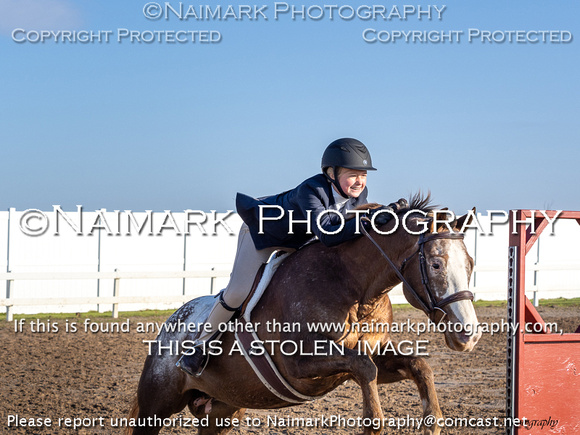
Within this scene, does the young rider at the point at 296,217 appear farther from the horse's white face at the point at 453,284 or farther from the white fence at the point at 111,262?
the white fence at the point at 111,262

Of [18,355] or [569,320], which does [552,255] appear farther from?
[18,355]

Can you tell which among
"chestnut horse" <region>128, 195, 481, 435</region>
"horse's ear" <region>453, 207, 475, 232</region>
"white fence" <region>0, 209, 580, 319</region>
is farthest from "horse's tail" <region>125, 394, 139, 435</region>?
"white fence" <region>0, 209, 580, 319</region>

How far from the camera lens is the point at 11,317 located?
13445 millimetres

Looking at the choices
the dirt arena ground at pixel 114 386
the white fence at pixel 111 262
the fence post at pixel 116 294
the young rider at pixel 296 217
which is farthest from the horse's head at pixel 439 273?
the fence post at pixel 116 294

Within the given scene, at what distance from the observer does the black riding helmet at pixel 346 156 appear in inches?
168

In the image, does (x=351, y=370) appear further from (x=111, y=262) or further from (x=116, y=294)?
(x=111, y=262)

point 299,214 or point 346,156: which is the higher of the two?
point 346,156

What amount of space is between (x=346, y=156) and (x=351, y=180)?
0.18 m

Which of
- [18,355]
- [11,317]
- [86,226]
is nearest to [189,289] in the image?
[86,226]

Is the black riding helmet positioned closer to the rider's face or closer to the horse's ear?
the rider's face

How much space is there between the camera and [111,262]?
15.8 m

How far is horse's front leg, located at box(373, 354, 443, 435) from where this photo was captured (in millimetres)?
3967

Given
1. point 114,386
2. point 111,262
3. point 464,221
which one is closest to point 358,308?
point 464,221

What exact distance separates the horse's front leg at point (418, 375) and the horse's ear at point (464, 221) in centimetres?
95
